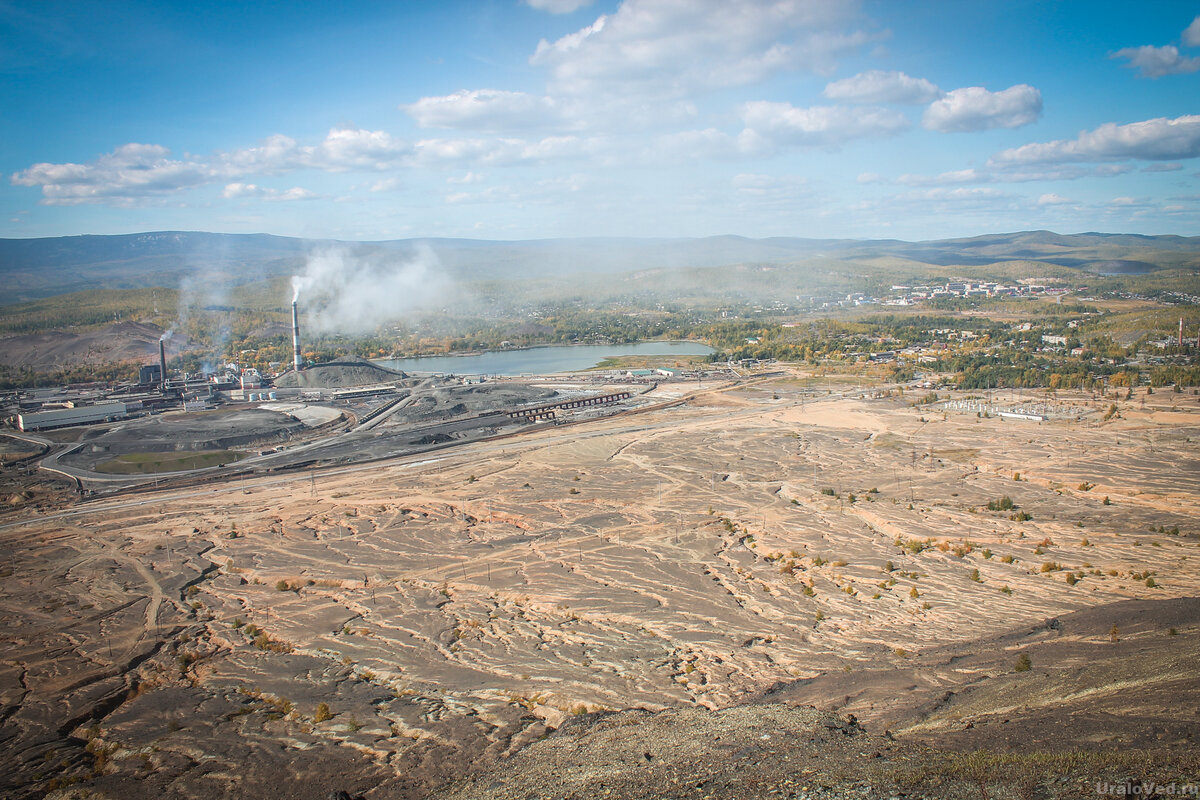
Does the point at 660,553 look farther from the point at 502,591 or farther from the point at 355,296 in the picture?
the point at 355,296

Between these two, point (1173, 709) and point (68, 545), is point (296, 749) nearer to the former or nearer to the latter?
point (1173, 709)

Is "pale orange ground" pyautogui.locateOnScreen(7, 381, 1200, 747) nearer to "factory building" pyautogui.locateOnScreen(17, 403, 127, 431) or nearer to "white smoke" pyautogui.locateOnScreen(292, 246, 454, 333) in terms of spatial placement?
"factory building" pyautogui.locateOnScreen(17, 403, 127, 431)

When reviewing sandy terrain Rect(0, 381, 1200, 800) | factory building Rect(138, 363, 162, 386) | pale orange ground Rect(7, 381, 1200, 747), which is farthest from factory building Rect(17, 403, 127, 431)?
pale orange ground Rect(7, 381, 1200, 747)

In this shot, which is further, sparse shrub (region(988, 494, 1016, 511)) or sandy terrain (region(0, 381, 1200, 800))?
sparse shrub (region(988, 494, 1016, 511))

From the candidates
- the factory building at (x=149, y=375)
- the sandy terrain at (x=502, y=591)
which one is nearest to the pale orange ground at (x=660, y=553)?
the sandy terrain at (x=502, y=591)

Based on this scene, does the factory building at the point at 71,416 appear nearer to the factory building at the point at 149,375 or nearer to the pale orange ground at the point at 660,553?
the factory building at the point at 149,375

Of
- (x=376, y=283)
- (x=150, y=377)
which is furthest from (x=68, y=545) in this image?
(x=376, y=283)
